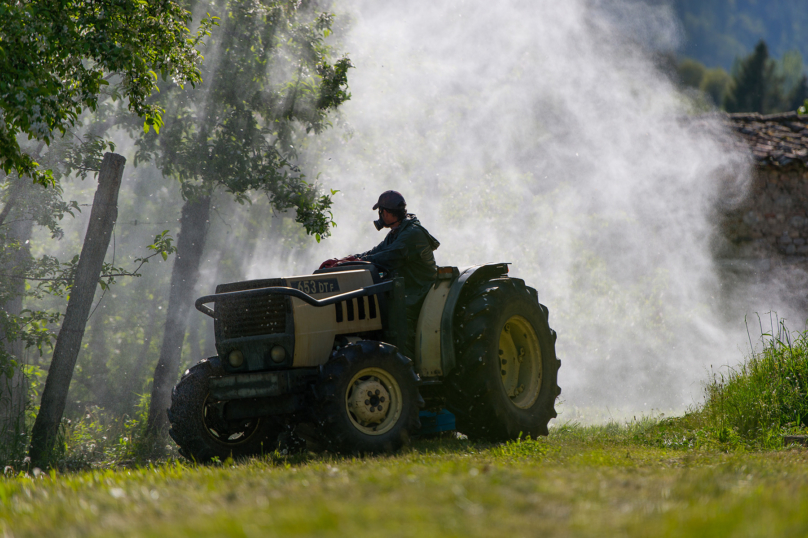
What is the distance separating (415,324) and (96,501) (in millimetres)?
3669

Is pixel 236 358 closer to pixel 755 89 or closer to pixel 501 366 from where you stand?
pixel 501 366

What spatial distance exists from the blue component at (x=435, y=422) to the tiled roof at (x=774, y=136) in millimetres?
12274

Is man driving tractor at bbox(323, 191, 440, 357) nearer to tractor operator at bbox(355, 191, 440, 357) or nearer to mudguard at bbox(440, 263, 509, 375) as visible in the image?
tractor operator at bbox(355, 191, 440, 357)

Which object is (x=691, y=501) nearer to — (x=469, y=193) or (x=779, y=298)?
(x=779, y=298)

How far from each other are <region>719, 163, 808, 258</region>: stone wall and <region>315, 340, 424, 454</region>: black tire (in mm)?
12602

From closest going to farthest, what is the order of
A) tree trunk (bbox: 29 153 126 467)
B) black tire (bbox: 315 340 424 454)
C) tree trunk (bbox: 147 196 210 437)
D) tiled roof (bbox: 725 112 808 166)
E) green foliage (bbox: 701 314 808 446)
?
black tire (bbox: 315 340 424 454), green foliage (bbox: 701 314 808 446), tree trunk (bbox: 29 153 126 467), tree trunk (bbox: 147 196 210 437), tiled roof (bbox: 725 112 808 166)

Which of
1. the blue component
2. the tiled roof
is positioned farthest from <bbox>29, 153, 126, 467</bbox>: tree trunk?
the tiled roof

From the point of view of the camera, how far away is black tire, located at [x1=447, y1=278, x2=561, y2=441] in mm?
6402

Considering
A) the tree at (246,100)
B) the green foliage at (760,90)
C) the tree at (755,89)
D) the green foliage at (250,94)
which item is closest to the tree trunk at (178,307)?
the tree at (246,100)

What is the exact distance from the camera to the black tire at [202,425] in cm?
592

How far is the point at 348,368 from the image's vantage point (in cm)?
544

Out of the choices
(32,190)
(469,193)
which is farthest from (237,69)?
(469,193)

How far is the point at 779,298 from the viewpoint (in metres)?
15.7

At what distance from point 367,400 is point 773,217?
44.4ft
